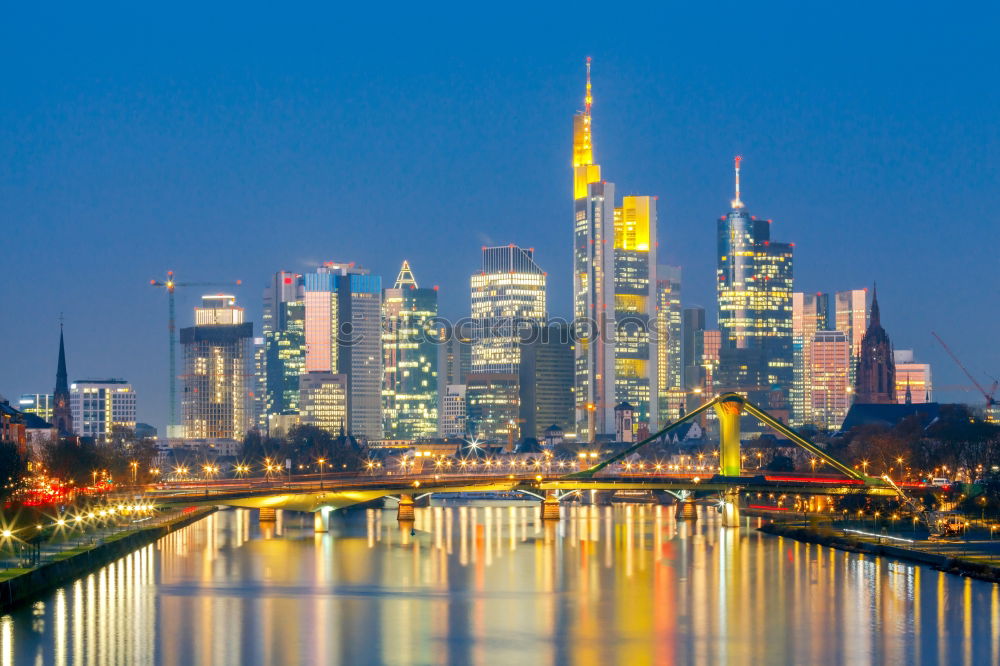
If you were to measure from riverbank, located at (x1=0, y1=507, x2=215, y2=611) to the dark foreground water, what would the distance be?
778 millimetres

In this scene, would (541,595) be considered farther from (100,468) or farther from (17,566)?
(100,468)

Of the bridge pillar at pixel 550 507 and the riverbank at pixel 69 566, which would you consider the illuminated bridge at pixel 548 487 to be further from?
the riverbank at pixel 69 566

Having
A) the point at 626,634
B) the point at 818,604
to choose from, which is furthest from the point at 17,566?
the point at 818,604

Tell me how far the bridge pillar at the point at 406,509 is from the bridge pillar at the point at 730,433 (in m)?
23.0

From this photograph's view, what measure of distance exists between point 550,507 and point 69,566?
183ft

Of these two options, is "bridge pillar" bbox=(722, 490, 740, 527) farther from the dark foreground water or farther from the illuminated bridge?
the dark foreground water

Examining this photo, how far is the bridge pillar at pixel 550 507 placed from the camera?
126m

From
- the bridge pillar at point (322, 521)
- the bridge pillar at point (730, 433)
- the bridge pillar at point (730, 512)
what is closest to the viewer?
the bridge pillar at point (322, 521)

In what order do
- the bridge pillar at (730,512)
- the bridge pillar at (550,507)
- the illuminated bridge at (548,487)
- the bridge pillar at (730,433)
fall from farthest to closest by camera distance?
the bridge pillar at (730,433)
the bridge pillar at (550,507)
the bridge pillar at (730,512)
the illuminated bridge at (548,487)

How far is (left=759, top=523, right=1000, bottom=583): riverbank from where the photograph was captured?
75062 millimetres

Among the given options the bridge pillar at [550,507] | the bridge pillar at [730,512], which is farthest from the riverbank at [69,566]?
the bridge pillar at [730,512]

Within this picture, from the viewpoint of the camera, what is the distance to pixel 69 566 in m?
76.0

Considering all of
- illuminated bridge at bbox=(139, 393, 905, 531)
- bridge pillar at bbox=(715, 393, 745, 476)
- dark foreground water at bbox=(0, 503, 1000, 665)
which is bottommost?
dark foreground water at bbox=(0, 503, 1000, 665)

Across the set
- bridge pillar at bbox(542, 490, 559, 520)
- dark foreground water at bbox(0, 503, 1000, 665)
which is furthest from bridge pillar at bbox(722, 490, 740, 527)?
bridge pillar at bbox(542, 490, 559, 520)
